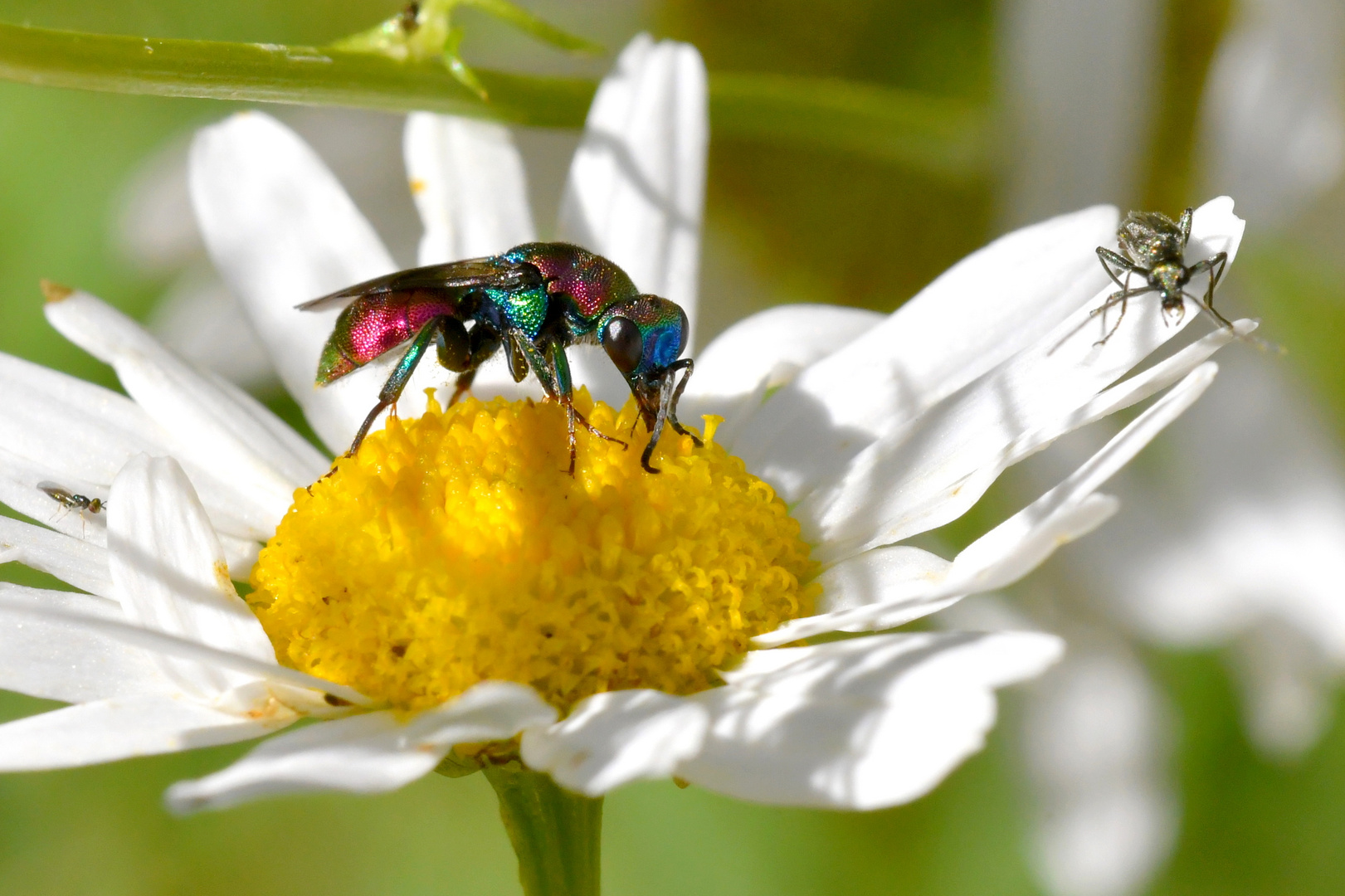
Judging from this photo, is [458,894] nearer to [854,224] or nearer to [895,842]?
[895,842]

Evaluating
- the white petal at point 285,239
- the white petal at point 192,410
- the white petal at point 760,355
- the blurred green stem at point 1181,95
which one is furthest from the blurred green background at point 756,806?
the white petal at point 192,410

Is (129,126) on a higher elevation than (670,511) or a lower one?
higher

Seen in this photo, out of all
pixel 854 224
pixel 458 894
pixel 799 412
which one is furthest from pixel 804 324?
pixel 458 894

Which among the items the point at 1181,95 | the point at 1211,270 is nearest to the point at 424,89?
the point at 1211,270

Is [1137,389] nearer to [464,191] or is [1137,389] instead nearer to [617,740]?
[617,740]

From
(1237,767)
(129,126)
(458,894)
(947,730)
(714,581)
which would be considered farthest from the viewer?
(129,126)

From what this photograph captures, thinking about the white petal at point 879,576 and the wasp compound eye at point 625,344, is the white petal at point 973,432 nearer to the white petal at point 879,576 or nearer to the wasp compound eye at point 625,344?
the white petal at point 879,576
